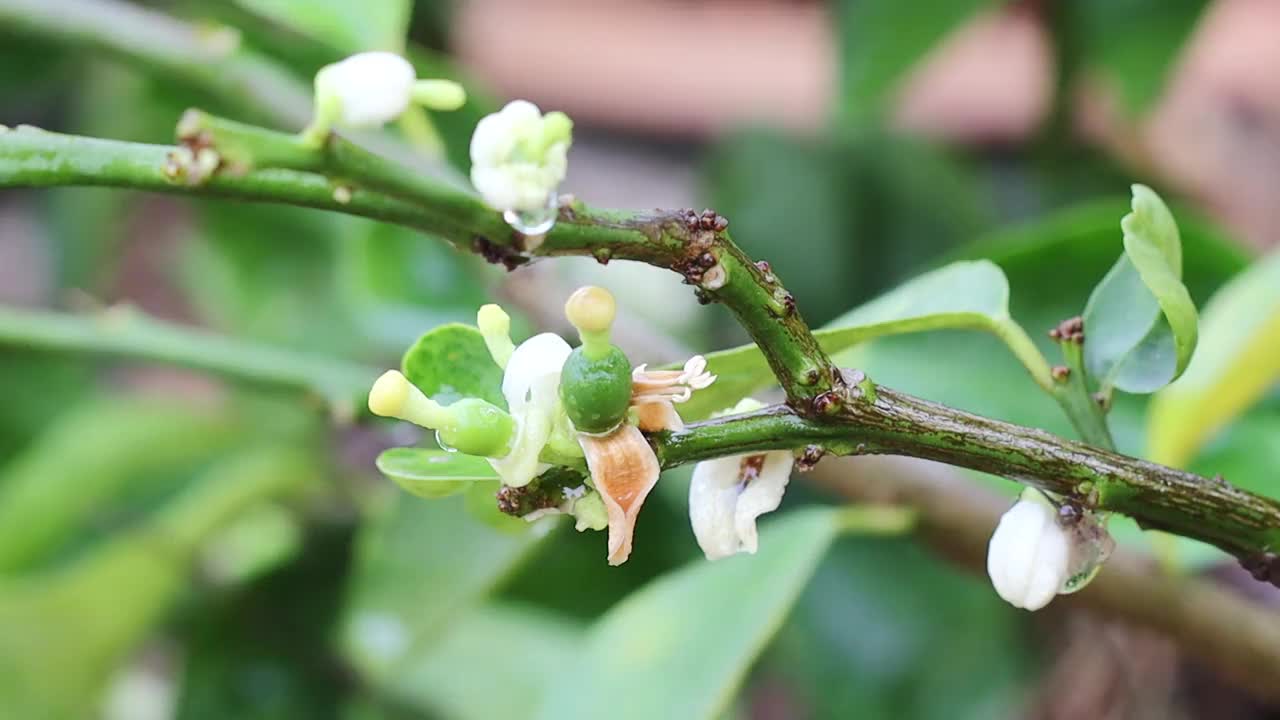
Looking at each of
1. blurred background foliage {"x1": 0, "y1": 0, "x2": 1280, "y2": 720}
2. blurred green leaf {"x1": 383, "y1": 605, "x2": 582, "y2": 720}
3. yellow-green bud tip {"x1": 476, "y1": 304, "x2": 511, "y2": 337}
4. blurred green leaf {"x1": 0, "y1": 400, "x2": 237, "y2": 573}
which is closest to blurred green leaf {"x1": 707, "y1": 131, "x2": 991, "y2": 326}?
blurred background foliage {"x1": 0, "y1": 0, "x2": 1280, "y2": 720}

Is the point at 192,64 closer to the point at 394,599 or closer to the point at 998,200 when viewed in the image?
the point at 394,599

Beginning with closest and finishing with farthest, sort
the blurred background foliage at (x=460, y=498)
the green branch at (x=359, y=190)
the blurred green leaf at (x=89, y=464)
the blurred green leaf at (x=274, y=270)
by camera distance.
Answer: the green branch at (x=359, y=190)
the blurred background foliage at (x=460, y=498)
the blurred green leaf at (x=89, y=464)
the blurred green leaf at (x=274, y=270)

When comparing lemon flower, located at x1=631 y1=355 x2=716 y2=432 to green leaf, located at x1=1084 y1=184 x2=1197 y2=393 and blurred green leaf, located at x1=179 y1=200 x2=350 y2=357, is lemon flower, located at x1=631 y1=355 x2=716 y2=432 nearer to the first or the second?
green leaf, located at x1=1084 y1=184 x2=1197 y2=393

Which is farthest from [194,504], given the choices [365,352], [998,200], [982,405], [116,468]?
[998,200]

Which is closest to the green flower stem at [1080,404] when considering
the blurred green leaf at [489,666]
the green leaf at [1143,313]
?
the green leaf at [1143,313]

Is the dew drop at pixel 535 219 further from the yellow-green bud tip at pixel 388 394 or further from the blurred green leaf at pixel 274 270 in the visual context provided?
the blurred green leaf at pixel 274 270

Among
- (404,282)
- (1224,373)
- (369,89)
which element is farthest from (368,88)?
(404,282)
